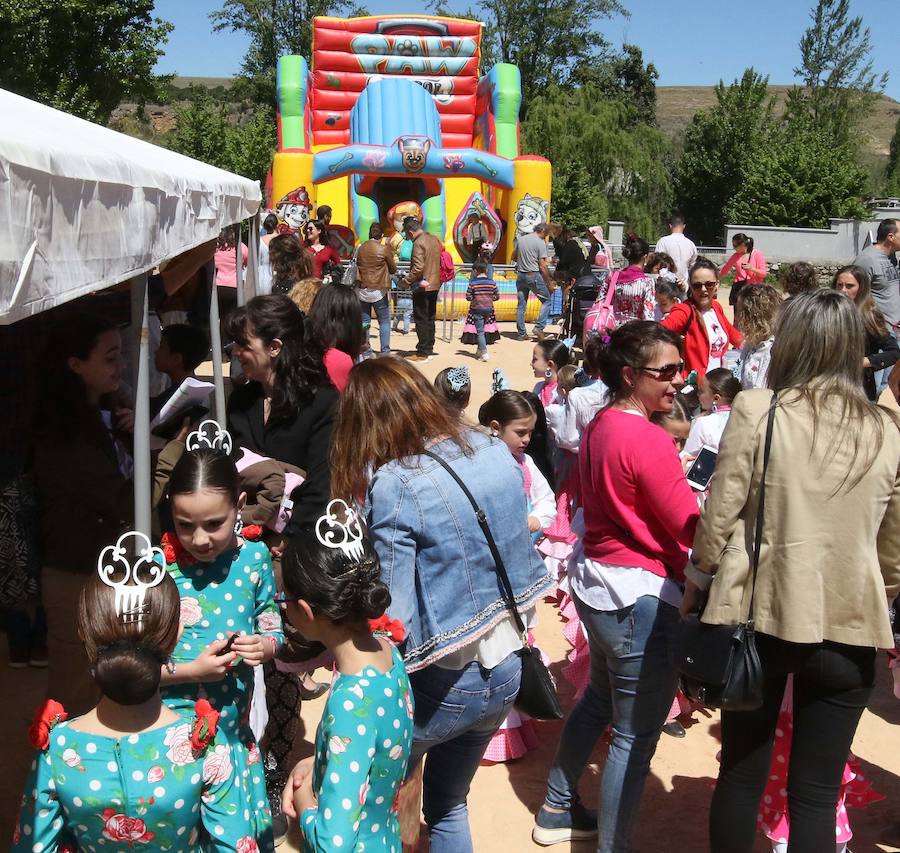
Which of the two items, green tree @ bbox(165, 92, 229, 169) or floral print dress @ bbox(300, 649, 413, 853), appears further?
green tree @ bbox(165, 92, 229, 169)

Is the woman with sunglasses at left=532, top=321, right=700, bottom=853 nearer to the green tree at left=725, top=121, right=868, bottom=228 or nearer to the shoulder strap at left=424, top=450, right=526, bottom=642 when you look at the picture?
the shoulder strap at left=424, top=450, right=526, bottom=642

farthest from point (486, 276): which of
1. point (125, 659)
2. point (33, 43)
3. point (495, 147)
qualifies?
point (33, 43)

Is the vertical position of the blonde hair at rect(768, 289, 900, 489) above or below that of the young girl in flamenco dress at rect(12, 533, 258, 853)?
above

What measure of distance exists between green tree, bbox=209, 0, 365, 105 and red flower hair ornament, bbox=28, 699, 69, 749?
47.9 m

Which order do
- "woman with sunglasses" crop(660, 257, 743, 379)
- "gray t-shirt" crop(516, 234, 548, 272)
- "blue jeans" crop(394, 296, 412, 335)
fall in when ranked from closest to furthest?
"woman with sunglasses" crop(660, 257, 743, 379), "gray t-shirt" crop(516, 234, 548, 272), "blue jeans" crop(394, 296, 412, 335)

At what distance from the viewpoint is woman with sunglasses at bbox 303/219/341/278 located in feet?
36.5

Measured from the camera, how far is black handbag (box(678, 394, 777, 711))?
2432mm

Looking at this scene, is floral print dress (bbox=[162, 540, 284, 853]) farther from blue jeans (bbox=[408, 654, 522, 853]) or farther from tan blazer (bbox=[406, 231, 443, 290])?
tan blazer (bbox=[406, 231, 443, 290])

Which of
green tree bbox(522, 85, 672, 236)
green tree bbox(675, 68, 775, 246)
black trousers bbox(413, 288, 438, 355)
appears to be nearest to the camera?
black trousers bbox(413, 288, 438, 355)

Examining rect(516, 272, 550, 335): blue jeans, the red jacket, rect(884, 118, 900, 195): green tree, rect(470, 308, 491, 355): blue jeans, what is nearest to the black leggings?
the red jacket

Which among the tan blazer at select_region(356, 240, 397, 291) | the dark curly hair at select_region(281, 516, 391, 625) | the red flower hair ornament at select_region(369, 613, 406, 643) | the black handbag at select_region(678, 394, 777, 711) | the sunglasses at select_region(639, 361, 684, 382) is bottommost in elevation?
the black handbag at select_region(678, 394, 777, 711)

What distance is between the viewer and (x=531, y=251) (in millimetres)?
13336

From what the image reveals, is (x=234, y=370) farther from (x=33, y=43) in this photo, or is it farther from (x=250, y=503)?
(x=33, y=43)

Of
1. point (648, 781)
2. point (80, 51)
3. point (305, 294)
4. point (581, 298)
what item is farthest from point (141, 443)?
point (80, 51)
